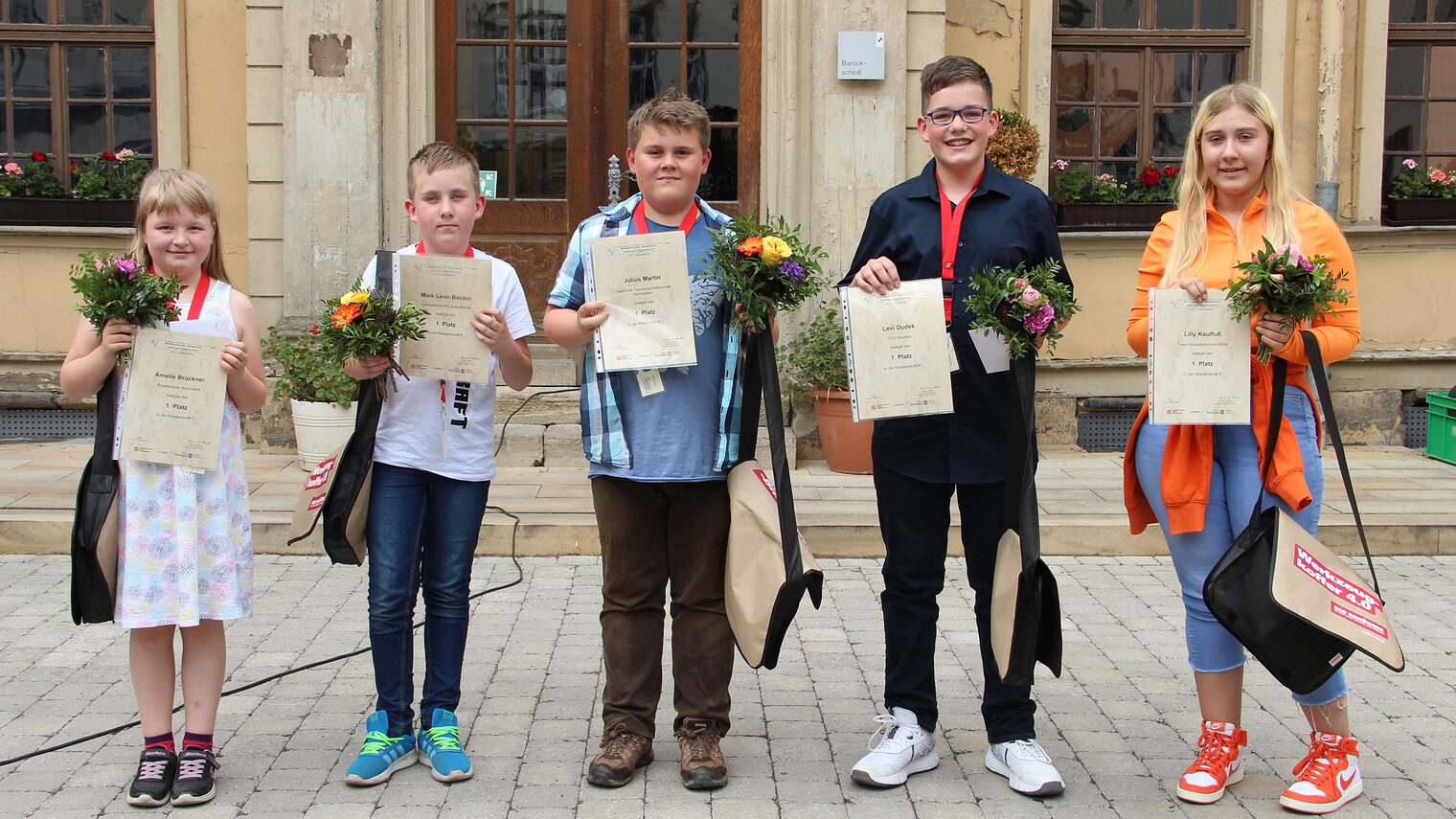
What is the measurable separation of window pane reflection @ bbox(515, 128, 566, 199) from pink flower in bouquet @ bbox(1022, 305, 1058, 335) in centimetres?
585

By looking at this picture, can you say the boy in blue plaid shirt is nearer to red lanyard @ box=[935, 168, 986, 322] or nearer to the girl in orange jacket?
red lanyard @ box=[935, 168, 986, 322]

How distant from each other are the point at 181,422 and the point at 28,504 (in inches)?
158

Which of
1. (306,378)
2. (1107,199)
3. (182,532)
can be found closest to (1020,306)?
(182,532)

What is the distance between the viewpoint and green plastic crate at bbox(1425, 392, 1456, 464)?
8.80 m

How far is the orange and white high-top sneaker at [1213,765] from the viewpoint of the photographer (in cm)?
381

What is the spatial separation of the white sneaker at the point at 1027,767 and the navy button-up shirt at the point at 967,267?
0.78 metres

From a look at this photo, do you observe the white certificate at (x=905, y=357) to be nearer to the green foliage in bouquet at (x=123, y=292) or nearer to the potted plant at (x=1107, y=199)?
the green foliage in bouquet at (x=123, y=292)

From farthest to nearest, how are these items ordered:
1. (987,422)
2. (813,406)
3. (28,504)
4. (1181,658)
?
(813,406), (28,504), (1181,658), (987,422)

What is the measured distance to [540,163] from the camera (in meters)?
9.05

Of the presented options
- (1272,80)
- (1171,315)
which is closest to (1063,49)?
(1272,80)

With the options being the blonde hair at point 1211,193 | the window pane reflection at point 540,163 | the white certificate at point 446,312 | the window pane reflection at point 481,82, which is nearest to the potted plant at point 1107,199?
the window pane reflection at point 540,163

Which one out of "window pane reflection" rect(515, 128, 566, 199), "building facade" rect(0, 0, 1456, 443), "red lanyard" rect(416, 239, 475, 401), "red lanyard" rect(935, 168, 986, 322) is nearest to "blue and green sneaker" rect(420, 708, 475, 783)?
"red lanyard" rect(416, 239, 475, 401)

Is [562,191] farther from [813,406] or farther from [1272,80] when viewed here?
[1272,80]

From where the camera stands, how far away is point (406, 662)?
13.2 ft
